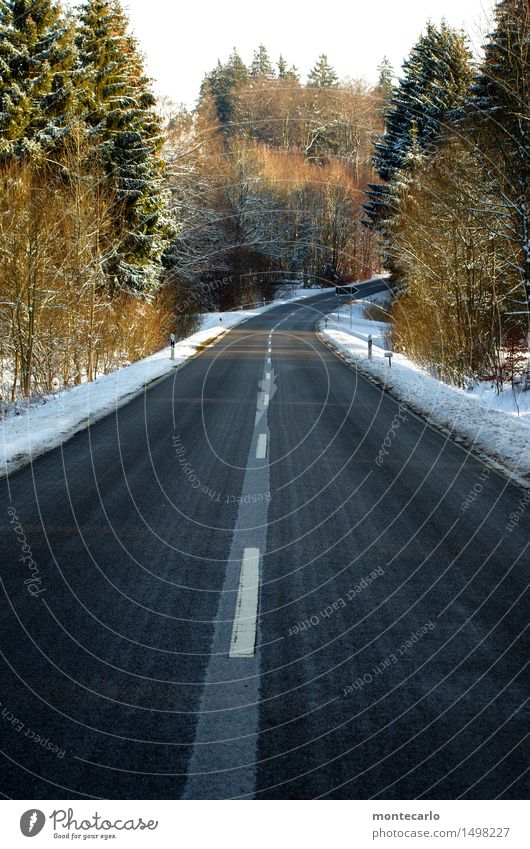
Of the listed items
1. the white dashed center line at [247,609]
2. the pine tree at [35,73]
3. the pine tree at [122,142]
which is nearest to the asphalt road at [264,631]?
the white dashed center line at [247,609]

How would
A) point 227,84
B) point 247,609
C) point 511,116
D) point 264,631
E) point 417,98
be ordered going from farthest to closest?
point 227,84
point 417,98
point 511,116
point 247,609
point 264,631

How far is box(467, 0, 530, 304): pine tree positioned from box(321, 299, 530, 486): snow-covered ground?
3.12 meters

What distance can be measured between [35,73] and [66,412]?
695 inches

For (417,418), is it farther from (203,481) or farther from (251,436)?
(203,481)

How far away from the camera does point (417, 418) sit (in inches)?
488

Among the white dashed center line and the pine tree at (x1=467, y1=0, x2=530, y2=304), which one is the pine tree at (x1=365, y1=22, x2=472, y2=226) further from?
the white dashed center line

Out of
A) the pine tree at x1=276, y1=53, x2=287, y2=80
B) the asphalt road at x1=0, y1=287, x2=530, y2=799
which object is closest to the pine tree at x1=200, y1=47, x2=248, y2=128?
the pine tree at x1=276, y1=53, x2=287, y2=80

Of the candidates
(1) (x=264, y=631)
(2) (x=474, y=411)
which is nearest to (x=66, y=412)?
(2) (x=474, y=411)

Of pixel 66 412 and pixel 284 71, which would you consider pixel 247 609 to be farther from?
pixel 284 71

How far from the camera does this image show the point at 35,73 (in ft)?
80.6

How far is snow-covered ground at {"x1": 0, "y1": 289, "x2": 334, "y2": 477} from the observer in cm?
984

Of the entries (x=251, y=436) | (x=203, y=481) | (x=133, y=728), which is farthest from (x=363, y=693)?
(x=251, y=436)
